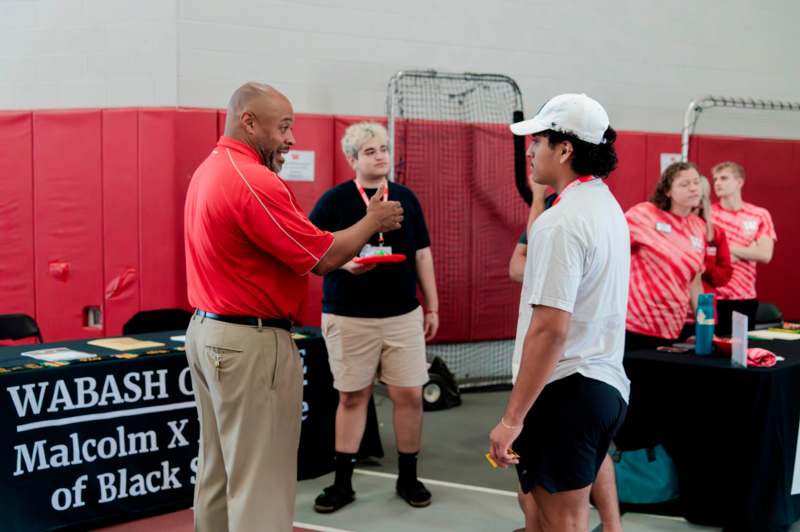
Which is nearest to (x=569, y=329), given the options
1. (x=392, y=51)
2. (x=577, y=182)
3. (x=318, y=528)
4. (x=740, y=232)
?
(x=577, y=182)

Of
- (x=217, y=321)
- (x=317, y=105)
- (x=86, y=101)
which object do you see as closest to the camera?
(x=217, y=321)

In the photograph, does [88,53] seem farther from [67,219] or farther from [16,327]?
[16,327]

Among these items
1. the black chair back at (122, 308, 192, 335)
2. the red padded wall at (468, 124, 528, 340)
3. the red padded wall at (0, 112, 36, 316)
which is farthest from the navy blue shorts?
the red padded wall at (0, 112, 36, 316)

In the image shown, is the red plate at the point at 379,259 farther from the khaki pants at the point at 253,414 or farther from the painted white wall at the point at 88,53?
the painted white wall at the point at 88,53

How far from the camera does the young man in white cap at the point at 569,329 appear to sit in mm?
1831

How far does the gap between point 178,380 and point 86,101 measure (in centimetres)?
253

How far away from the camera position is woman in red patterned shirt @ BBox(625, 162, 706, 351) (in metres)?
3.51

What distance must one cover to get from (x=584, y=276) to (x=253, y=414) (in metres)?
1.00

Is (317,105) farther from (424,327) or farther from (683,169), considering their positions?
(683,169)

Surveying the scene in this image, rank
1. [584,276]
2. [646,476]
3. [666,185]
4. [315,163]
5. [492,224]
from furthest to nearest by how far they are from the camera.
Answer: [492,224]
[315,163]
[666,185]
[646,476]
[584,276]

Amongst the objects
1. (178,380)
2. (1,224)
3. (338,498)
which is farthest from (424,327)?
(1,224)

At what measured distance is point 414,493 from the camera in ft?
11.5

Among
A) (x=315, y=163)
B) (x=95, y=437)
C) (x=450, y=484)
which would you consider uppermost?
(x=315, y=163)

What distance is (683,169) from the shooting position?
3561 millimetres
